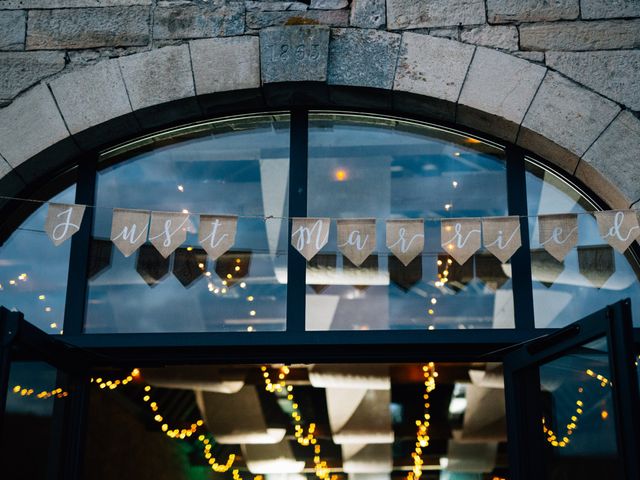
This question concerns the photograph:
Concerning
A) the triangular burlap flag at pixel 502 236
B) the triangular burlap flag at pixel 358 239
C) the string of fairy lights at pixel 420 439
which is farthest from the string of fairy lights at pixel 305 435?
the triangular burlap flag at pixel 502 236

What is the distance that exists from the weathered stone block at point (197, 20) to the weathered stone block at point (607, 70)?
1.73m

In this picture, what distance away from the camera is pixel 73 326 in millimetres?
4312

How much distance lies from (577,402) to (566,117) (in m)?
1.51

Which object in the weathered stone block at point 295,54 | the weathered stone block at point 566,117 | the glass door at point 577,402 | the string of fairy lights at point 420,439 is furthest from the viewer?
the string of fairy lights at point 420,439

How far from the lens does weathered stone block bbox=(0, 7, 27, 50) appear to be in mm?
4539

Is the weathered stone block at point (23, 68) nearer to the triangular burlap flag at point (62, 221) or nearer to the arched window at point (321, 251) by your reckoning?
the arched window at point (321, 251)

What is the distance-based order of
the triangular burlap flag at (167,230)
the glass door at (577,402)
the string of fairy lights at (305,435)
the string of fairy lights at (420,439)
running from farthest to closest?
1. the string of fairy lights at (420,439)
2. the string of fairy lights at (305,435)
3. the triangular burlap flag at (167,230)
4. the glass door at (577,402)

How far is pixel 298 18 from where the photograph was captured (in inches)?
177

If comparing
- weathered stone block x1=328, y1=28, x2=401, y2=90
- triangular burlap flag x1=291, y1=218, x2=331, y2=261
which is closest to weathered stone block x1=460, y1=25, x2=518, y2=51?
weathered stone block x1=328, y1=28, x2=401, y2=90

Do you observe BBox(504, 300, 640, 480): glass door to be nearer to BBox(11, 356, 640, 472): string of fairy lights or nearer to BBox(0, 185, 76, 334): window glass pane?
BBox(11, 356, 640, 472): string of fairy lights

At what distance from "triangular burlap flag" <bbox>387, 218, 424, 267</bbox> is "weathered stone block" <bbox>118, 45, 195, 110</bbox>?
1.35 meters

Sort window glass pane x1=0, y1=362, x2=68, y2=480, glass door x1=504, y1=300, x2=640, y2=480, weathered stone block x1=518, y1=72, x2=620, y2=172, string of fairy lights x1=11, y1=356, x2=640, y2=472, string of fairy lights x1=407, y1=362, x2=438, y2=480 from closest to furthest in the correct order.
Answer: glass door x1=504, y1=300, x2=640, y2=480
window glass pane x1=0, y1=362, x2=68, y2=480
weathered stone block x1=518, y1=72, x2=620, y2=172
string of fairy lights x1=11, y1=356, x2=640, y2=472
string of fairy lights x1=407, y1=362, x2=438, y2=480

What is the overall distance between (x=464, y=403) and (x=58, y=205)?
15.8 ft

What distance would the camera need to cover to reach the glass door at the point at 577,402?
308cm
